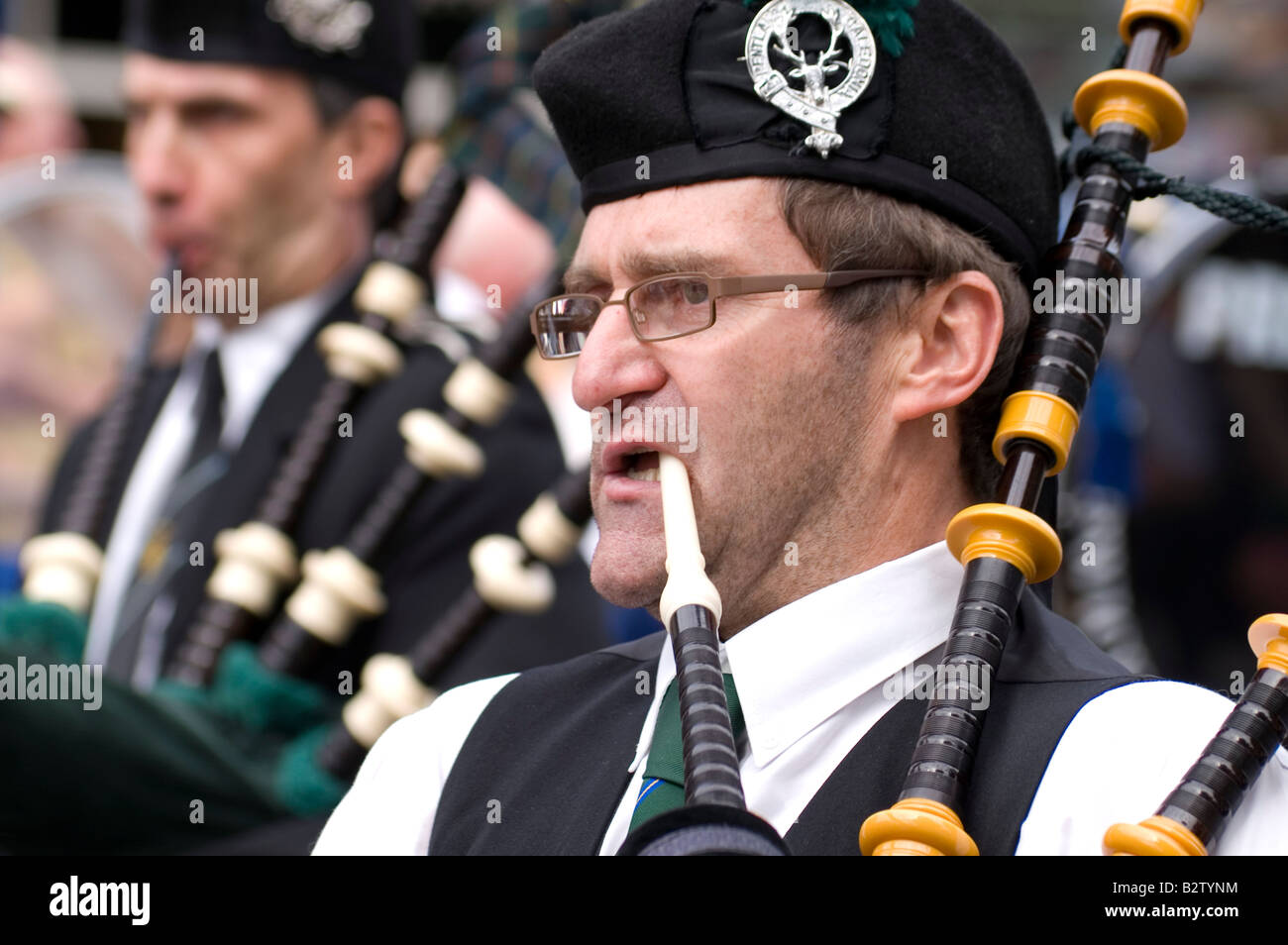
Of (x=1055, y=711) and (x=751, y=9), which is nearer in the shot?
(x=1055, y=711)

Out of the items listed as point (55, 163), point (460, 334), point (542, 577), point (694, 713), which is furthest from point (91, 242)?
point (694, 713)

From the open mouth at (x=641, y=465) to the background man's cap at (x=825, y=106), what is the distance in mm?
339

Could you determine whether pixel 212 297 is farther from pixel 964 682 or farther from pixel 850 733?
pixel 964 682

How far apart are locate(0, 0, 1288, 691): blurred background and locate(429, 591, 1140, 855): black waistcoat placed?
7.55ft

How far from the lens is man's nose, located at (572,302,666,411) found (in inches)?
84.4

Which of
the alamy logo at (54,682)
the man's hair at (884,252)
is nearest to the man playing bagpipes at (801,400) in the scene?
the man's hair at (884,252)

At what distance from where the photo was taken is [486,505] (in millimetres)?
3980

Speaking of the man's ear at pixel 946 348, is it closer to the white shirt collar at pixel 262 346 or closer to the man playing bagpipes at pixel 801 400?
the man playing bagpipes at pixel 801 400

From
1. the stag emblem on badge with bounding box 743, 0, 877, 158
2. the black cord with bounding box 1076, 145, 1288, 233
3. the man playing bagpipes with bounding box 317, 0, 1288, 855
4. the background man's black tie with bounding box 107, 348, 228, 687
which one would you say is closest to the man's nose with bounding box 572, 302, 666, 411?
the man playing bagpipes with bounding box 317, 0, 1288, 855

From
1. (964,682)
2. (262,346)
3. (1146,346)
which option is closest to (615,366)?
(964,682)

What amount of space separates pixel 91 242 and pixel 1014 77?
5.49 meters

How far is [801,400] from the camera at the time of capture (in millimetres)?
2160

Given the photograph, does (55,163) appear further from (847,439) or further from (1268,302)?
(847,439)

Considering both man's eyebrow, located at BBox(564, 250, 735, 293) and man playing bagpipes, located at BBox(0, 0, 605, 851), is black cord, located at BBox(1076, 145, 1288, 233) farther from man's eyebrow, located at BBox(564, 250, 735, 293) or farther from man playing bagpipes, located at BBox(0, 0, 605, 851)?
man playing bagpipes, located at BBox(0, 0, 605, 851)
